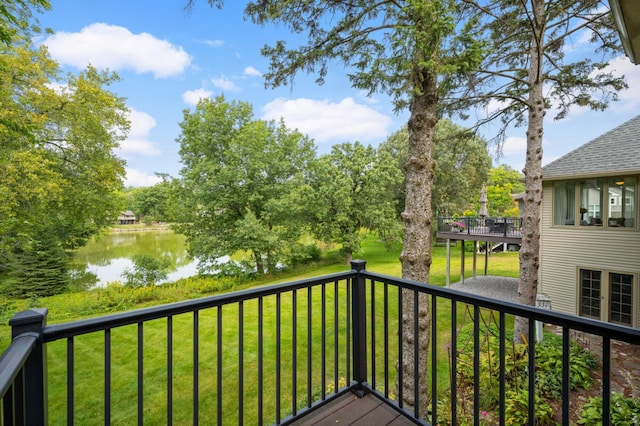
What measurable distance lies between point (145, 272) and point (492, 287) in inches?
517

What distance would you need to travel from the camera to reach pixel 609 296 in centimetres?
734

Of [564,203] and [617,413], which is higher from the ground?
[564,203]

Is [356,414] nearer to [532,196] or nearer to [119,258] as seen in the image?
[532,196]

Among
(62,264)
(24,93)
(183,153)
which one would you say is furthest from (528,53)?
(62,264)

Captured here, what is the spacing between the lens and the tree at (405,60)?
10.0 feet

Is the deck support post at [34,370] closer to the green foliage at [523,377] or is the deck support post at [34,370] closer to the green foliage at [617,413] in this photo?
the green foliage at [523,377]

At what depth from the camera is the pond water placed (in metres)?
13.0

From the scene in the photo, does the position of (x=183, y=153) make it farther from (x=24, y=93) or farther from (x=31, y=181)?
(x=31, y=181)

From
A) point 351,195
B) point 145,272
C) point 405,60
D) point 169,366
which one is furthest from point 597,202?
point 145,272

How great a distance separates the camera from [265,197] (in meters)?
13.6

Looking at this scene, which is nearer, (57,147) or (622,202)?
(622,202)

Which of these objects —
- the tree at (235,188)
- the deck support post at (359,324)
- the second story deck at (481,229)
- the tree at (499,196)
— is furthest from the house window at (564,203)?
the tree at (499,196)

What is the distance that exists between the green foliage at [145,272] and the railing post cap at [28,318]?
39.8 feet

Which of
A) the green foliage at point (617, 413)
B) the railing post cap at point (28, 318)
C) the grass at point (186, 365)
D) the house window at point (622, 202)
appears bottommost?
the grass at point (186, 365)
